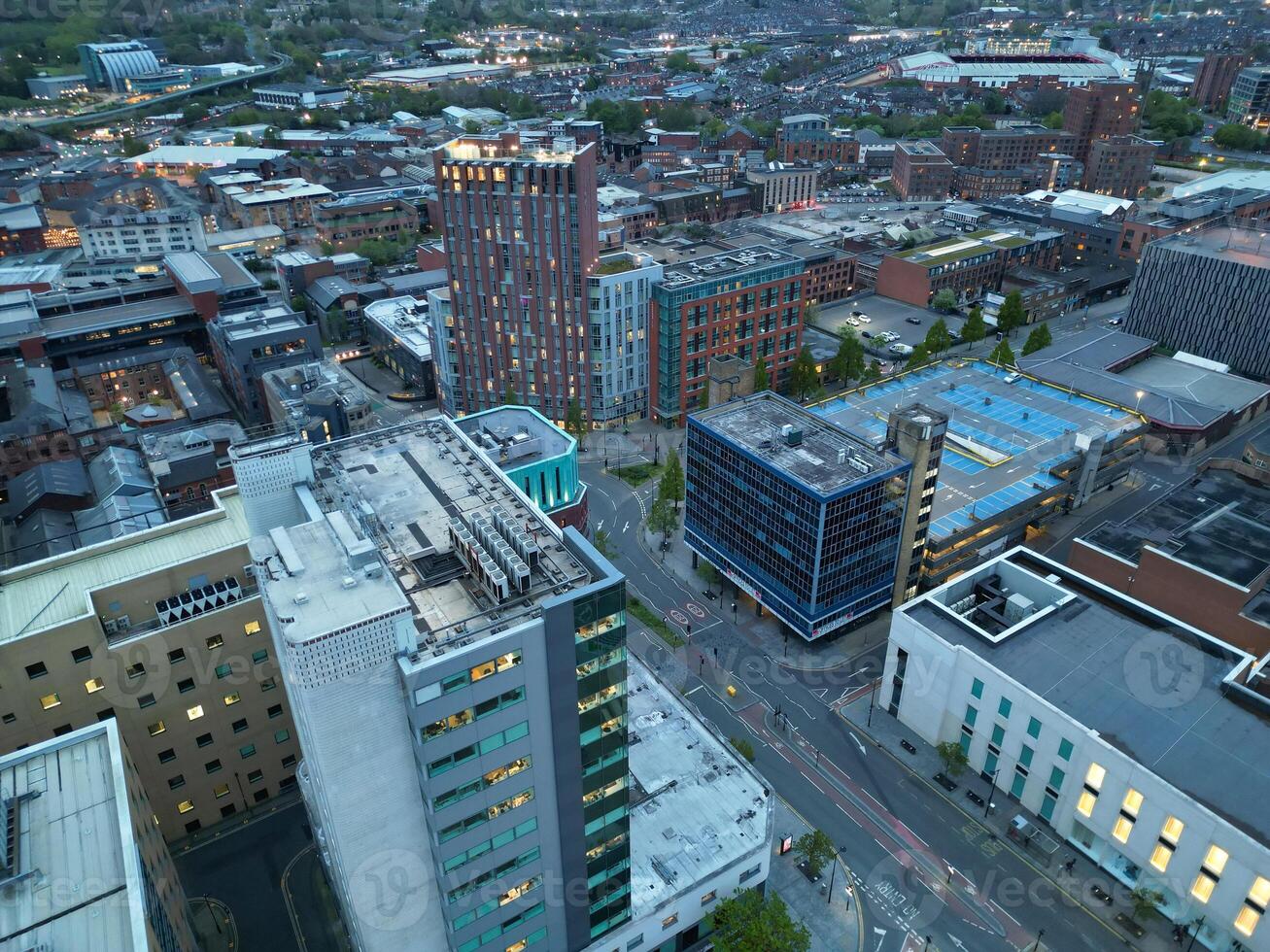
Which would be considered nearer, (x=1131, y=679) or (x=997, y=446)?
(x=1131, y=679)

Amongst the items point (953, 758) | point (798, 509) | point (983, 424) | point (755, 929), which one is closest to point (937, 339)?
point (983, 424)

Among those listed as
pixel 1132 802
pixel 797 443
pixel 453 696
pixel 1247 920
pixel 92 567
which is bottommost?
pixel 1247 920

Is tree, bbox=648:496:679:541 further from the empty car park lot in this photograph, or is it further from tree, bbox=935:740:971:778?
tree, bbox=935:740:971:778

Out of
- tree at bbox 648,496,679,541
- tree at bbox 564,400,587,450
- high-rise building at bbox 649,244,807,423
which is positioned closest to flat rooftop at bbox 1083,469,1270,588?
tree at bbox 648,496,679,541

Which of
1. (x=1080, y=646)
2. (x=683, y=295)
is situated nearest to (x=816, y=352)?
(x=683, y=295)

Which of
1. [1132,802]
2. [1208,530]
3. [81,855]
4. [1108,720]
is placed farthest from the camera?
[1208,530]

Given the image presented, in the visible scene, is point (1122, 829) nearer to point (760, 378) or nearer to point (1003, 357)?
point (760, 378)

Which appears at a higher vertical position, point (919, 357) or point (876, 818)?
point (919, 357)
